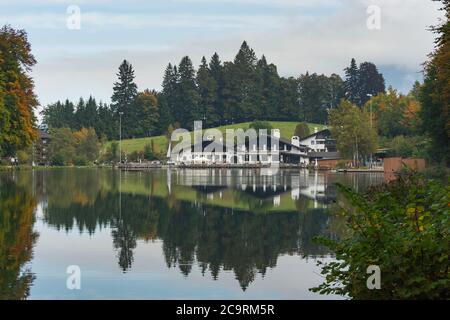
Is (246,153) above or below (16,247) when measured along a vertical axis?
above

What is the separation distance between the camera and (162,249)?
19.4m

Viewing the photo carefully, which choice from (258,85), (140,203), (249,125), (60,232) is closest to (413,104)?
(249,125)

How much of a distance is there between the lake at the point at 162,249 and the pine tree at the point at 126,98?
149 m

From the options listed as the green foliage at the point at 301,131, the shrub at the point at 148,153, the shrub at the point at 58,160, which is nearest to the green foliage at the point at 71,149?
the shrub at the point at 58,160

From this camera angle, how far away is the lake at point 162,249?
44.3 feet

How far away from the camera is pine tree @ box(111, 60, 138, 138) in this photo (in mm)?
183375

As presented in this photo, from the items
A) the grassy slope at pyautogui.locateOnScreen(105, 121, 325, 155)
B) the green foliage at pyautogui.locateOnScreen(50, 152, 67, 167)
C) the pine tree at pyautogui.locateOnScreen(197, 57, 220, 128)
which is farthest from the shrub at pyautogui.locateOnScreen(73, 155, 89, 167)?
the pine tree at pyautogui.locateOnScreen(197, 57, 220, 128)

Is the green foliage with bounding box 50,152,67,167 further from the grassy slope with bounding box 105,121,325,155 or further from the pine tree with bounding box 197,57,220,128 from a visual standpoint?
the pine tree with bounding box 197,57,220,128

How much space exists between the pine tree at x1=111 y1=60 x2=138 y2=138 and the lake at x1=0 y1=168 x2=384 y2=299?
489ft

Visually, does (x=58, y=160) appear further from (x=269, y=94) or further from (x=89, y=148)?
(x=269, y=94)

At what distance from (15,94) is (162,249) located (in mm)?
57101

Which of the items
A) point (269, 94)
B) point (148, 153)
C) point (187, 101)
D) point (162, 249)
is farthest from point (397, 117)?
point (162, 249)

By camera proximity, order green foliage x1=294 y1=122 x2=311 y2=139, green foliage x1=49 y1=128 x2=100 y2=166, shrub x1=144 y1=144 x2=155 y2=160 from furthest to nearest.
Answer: green foliage x1=294 y1=122 x2=311 y2=139 → shrub x1=144 y1=144 x2=155 y2=160 → green foliage x1=49 y1=128 x2=100 y2=166

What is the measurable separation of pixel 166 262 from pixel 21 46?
65.7 metres
